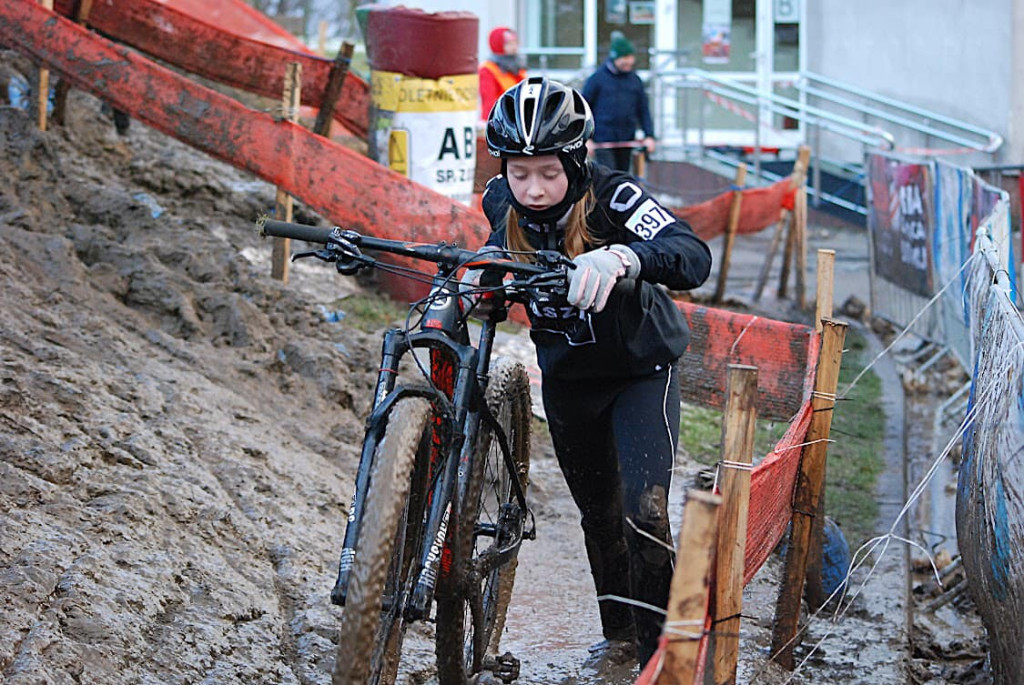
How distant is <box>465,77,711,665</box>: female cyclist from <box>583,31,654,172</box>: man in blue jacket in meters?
8.74

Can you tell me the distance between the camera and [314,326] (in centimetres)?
792

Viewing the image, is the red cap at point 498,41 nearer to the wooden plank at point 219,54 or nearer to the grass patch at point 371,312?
the wooden plank at point 219,54

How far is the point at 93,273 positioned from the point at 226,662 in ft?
11.8

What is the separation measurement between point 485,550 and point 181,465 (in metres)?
1.71

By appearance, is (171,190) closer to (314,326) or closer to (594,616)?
(314,326)

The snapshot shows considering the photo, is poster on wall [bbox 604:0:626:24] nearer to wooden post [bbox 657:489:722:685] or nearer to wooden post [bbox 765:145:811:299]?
wooden post [bbox 765:145:811:299]

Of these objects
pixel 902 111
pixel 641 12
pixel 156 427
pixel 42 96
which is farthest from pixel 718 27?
pixel 156 427

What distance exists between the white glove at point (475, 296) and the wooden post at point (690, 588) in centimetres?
127

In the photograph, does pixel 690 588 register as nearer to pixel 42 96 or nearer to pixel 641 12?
pixel 42 96

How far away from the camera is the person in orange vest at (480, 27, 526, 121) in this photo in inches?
456

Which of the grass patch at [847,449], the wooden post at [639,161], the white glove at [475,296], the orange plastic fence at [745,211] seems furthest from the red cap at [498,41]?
the white glove at [475,296]

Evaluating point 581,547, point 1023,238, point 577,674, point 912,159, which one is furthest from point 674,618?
point 912,159

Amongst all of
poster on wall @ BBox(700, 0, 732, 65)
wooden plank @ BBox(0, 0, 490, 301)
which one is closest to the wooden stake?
wooden plank @ BBox(0, 0, 490, 301)

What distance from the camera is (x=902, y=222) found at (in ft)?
38.7
